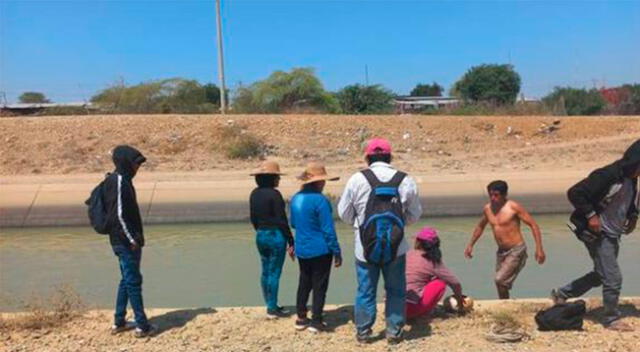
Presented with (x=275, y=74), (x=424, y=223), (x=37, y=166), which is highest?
(x=275, y=74)

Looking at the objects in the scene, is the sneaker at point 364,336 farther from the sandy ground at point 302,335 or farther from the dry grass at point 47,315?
the dry grass at point 47,315

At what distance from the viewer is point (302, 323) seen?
19.7 feet

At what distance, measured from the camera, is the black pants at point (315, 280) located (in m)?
5.90

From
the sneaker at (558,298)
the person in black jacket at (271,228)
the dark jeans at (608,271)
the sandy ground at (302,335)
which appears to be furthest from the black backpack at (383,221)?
the sneaker at (558,298)

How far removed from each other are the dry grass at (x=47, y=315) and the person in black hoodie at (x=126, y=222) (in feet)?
3.04

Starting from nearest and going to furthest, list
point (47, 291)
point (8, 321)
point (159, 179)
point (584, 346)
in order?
point (584, 346) < point (8, 321) < point (47, 291) < point (159, 179)

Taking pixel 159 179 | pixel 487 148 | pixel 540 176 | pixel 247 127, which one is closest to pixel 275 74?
pixel 247 127

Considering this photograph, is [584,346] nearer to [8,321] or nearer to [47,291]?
[8,321]

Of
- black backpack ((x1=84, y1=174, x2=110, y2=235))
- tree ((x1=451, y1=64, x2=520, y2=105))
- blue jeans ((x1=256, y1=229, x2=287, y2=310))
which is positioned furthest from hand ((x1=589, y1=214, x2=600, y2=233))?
tree ((x1=451, y1=64, x2=520, y2=105))

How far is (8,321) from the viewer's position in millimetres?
6199

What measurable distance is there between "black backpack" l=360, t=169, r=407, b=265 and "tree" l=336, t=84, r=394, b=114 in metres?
35.8

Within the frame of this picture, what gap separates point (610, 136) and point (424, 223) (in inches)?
680

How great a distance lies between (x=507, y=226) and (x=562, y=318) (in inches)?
61.8

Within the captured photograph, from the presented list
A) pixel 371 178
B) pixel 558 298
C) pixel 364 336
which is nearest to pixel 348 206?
pixel 371 178
